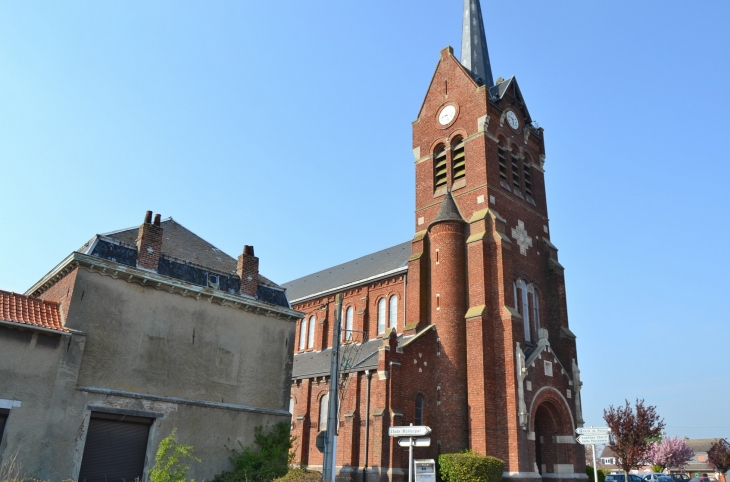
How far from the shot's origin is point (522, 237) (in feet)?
95.3

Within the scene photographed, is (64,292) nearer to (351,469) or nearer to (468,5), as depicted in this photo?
(351,469)

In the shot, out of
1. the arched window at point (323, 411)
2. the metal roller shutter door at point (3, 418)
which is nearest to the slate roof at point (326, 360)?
the arched window at point (323, 411)

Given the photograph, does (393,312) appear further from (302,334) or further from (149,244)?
(149,244)

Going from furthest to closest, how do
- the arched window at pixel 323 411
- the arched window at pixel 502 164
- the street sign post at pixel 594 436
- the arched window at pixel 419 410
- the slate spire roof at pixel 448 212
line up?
the arched window at pixel 502 164 → the arched window at pixel 323 411 → the slate spire roof at pixel 448 212 → the arched window at pixel 419 410 → the street sign post at pixel 594 436

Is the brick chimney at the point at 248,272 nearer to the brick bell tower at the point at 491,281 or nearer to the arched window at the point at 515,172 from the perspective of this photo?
the brick bell tower at the point at 491,281

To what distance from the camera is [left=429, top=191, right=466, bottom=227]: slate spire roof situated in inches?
1083

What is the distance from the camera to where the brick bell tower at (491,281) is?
938 inches

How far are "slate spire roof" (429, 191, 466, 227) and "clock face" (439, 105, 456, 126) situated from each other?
5139mm

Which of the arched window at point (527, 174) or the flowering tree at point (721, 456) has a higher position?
the arched window at point (527, 174)

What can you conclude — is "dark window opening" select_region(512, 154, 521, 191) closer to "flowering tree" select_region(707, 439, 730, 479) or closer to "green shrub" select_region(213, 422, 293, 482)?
"green shrub" select_region(213, 422, 293, 482)

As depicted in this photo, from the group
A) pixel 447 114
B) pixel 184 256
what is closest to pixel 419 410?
pixel 184 256

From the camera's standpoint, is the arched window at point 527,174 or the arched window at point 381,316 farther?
the arched window at point 527,174

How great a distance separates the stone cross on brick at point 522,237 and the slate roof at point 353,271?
6151 millimetres

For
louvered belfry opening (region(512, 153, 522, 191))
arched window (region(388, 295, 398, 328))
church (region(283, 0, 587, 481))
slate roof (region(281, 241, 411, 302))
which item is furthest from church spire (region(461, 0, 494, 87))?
arched window (region(388, 295, 398, 328))
